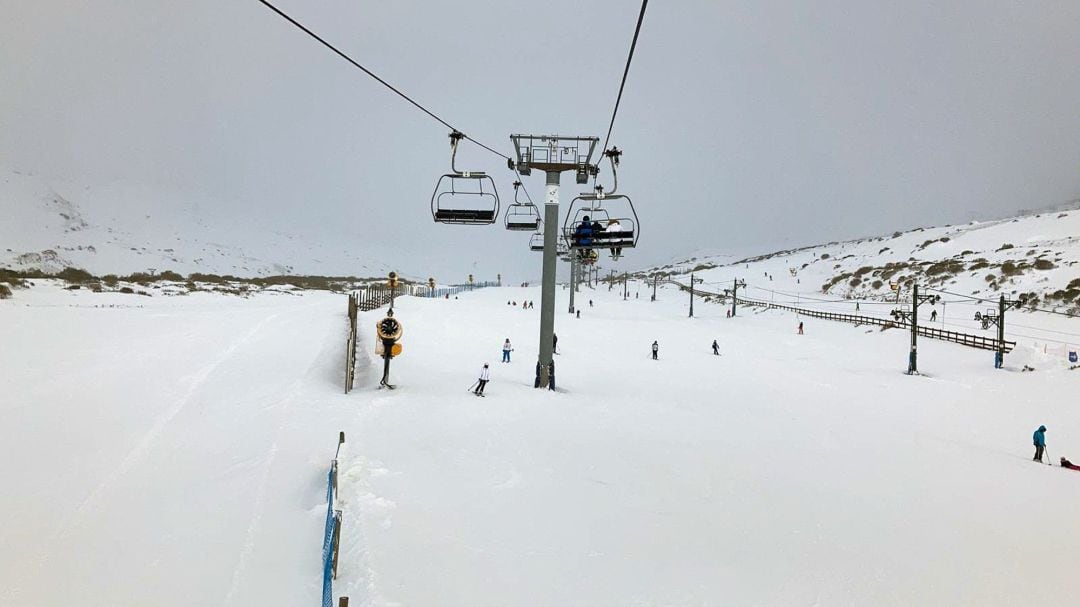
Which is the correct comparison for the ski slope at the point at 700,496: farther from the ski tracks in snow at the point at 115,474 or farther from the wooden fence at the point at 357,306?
the ski tracks in snow at the point at 115,474

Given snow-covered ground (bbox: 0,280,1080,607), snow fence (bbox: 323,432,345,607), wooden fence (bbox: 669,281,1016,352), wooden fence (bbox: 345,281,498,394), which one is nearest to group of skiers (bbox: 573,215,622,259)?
snow-covered ground (bbox: 0,280,1080,607)

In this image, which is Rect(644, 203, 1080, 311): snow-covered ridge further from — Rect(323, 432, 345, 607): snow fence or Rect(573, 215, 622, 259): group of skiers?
Rect(323, 432, 345, 607): snow fence

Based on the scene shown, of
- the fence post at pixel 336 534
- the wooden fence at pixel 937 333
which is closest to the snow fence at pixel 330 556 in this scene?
the fence post at pixel 336 534

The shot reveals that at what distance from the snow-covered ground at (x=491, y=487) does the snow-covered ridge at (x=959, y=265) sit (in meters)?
33.3

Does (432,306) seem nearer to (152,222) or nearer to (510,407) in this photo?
(510,407)

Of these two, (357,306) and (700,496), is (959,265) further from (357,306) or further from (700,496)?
(700,496)

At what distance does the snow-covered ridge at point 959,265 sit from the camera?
147 feet

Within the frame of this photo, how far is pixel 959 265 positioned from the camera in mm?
57188

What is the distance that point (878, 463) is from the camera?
12.1 meters

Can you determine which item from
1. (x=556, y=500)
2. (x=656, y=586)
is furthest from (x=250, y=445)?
(x=656, y=586)

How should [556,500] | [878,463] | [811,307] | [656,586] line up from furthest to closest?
[811,307] → [878,463] → [556,500] → [656,586]

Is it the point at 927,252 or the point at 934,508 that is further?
the point at 927,252

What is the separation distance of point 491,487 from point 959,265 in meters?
69.1

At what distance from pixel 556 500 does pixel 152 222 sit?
11664cm
